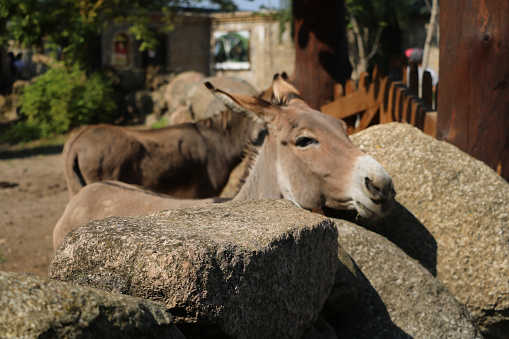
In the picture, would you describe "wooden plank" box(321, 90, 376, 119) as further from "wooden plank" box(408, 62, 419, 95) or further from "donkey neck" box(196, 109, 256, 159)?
"donkey neck" box(196, 109, 256, 159)

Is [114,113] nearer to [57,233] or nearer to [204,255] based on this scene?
[57,233]

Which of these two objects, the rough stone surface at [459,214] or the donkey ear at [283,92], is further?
the donkey ear at [283,92]

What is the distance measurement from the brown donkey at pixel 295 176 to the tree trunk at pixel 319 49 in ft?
11.1

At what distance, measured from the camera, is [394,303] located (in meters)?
3.05

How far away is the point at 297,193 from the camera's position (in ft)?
11.5

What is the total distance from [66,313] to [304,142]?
7.22 feet

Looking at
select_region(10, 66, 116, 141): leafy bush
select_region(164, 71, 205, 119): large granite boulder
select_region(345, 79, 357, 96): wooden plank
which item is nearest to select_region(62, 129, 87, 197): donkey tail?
select_region(345, 79, 357, 96): wooden plank

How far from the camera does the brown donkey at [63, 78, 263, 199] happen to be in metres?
6.11

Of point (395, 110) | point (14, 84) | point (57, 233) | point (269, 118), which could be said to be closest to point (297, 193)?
point (269, 118)

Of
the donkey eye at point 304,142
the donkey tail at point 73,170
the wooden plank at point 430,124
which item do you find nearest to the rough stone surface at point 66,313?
the donkey eye at point 304,142

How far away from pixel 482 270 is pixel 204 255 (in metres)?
2.32

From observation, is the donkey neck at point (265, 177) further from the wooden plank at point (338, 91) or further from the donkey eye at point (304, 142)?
the wooden plank at point (338, 91)

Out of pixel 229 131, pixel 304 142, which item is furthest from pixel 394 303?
pixel 229 131

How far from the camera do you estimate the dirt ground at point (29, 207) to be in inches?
257
